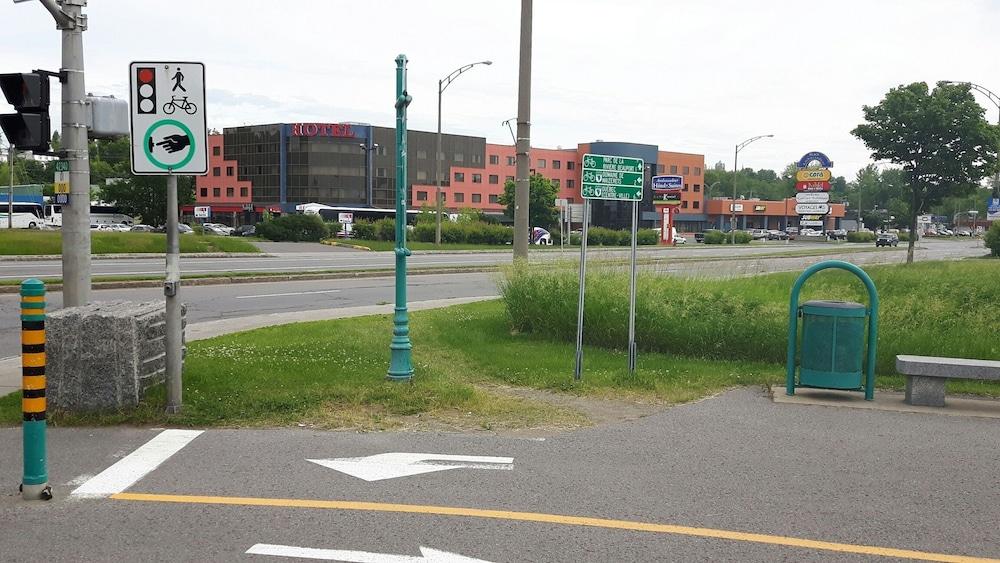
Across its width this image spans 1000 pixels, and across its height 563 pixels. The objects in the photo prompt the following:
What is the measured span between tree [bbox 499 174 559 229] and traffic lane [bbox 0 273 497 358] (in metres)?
56.0

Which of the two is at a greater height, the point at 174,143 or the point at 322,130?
the point at 322,130

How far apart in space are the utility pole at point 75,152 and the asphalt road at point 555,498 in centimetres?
225

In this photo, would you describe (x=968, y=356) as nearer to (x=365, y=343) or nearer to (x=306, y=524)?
(x=365, y=343)

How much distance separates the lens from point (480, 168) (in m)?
105

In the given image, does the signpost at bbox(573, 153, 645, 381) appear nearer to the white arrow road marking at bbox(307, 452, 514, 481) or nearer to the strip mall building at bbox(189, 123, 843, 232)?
the white arrow road marking at bbox(307, 452, 514, 481)

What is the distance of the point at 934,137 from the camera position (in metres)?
29.4

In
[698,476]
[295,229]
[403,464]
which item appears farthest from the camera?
[295,229]

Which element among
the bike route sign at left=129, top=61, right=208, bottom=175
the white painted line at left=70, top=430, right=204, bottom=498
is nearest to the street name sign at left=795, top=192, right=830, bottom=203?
the bike route sign at left=129, top=61, right=208, bottom=175

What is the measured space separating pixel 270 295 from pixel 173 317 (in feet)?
41.7

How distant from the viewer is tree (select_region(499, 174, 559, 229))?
81.6 m

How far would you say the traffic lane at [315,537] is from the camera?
4699 mm

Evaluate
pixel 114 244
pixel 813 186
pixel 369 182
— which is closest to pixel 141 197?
pixel 369 182

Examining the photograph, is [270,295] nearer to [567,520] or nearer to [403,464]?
[403,464]

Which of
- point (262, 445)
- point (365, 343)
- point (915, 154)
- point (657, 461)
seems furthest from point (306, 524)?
point (915, 154)
